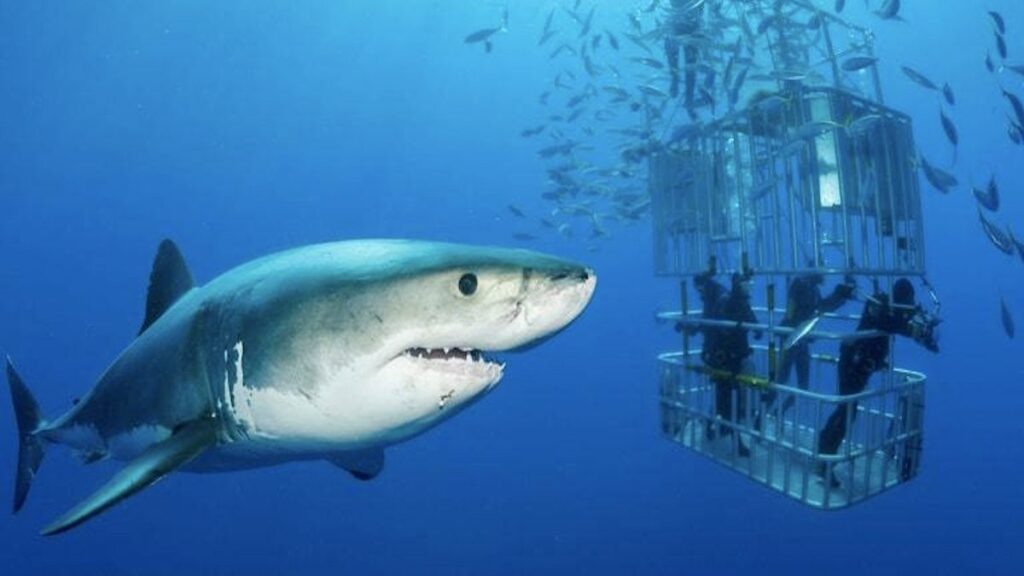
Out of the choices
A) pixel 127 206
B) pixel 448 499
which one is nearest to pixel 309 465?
pixel 448 499

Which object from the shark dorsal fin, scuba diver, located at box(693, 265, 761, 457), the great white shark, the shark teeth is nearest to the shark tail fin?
the shark dorsal fin

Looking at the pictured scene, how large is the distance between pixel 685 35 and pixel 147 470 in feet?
25.5

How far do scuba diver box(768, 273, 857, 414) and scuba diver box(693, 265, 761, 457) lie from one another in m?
0.36

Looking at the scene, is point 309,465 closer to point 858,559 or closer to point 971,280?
point 858,559

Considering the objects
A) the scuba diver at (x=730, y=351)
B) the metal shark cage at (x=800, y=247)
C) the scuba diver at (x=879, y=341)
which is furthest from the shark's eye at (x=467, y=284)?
the scuba diver at (x=879, y=341)

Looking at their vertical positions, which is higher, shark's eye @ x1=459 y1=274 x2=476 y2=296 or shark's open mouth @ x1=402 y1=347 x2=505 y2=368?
shark's eye @ x1=459 y1=274 x2=476 y2=296

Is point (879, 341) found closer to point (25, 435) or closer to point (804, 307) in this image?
point (804, 307)

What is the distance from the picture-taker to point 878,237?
6004 millimetres

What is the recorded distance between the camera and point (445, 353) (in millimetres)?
2232

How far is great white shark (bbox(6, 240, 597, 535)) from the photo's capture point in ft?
6.86

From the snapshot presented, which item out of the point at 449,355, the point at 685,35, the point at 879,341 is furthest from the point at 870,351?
the point at 449,355

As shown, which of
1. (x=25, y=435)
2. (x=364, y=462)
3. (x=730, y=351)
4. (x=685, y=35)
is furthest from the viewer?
(x=685, y=35)

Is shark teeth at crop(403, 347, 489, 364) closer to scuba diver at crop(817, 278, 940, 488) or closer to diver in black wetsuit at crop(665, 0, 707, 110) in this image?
scuba diver at crop(817, 278, 940, 488)

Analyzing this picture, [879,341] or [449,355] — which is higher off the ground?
[449,355]
